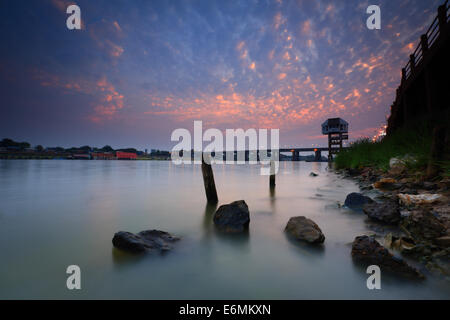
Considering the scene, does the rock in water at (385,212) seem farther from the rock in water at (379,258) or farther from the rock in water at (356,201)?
the rock in water at (379,258)

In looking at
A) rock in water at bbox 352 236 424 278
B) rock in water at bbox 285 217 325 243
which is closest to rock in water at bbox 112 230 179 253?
rock in water at bbox 285 217 325 243

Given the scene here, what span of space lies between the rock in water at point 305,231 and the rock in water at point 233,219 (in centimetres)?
67

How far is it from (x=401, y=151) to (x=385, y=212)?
20.0ft

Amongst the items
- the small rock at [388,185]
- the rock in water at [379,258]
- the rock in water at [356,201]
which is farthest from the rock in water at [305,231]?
the small rock at [388,185]

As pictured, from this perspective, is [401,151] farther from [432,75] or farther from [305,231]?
[305,231]

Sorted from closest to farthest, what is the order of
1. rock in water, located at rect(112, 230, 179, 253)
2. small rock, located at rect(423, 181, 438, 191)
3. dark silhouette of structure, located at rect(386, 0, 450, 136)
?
rock in water, located at rect(112, 230, 179, 253) < small rock, located at rect(423, 181, 438, 191) < dark silhouette of structure, located at rect(386, 0, 450, 136)

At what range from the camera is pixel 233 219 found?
296 cm

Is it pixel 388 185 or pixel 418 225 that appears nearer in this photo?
pixel 418 225

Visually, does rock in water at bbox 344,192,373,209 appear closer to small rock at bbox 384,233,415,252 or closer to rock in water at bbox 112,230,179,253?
small rock at bbox 384,233,415,252

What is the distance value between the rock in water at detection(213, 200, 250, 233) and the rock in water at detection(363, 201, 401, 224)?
6.87 ft

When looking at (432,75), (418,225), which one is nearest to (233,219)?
(418,225)

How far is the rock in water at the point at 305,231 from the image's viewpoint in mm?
2332

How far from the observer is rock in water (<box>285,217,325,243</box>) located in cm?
233
